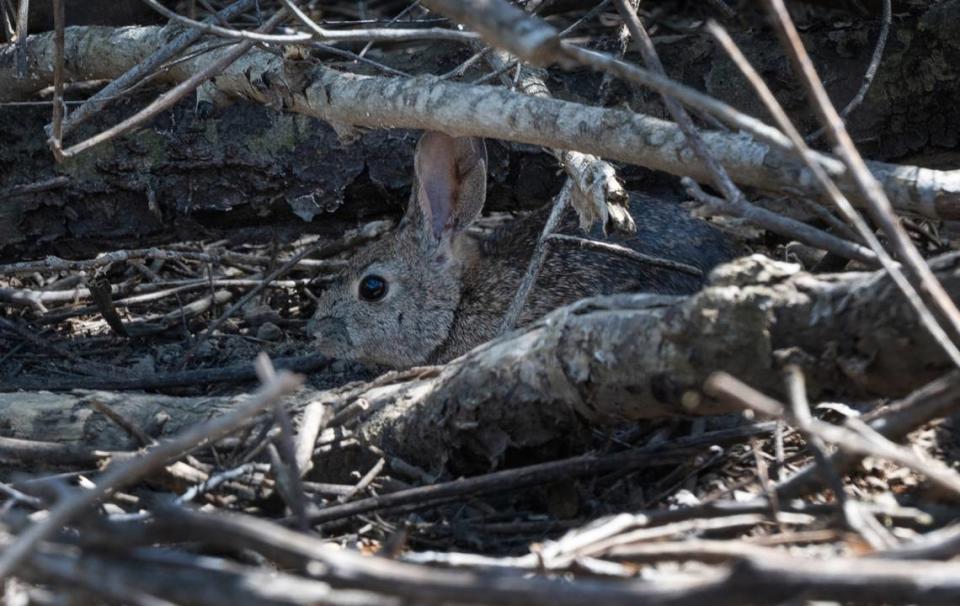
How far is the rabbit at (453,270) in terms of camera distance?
5746 millimetres

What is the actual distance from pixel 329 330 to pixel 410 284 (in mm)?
574

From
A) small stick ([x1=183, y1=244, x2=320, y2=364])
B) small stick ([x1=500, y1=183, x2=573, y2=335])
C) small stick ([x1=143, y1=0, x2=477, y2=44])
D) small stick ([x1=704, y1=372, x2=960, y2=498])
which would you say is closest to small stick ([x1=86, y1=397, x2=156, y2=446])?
small stick ([x1=143, y1=0, x2=477, y2=44])

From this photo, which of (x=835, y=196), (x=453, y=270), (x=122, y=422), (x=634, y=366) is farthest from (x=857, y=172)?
(x=453, y=270)

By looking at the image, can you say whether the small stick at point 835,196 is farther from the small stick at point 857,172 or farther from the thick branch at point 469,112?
the thick branch at point 469,112

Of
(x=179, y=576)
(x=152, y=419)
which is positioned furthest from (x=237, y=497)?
(x=179, y=576)

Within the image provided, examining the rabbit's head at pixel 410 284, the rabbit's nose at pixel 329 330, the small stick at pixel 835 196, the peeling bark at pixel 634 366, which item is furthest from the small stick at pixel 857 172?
the rabbit's nose at pixel 329 330

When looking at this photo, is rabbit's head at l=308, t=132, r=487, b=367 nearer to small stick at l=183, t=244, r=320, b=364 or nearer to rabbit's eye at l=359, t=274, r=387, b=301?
rabbit's eye at l=359, t=274, r=387, b=301

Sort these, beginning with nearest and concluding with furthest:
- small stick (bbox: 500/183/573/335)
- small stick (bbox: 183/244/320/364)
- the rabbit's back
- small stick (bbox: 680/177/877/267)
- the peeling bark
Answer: the peeling bark → small stick (bbox: 680/177/877/267) → small stick (bbox: 500/183/573/335) → the rabbit's back → small stick (bbox: 183/244/320/364)

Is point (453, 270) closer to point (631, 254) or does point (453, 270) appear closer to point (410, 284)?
point (410, 284)

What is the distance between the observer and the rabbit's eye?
6262 mm

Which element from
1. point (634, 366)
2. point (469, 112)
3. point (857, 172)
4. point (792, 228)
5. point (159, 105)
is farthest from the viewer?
point (469, 112)

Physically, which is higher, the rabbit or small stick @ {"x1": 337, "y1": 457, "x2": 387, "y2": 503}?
the rabbit

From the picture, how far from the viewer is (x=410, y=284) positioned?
20.7 feet

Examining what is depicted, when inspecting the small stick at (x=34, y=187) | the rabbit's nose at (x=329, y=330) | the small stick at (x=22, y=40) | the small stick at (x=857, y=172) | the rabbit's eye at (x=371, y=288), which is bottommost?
the small stick at (x=857, y=172)
